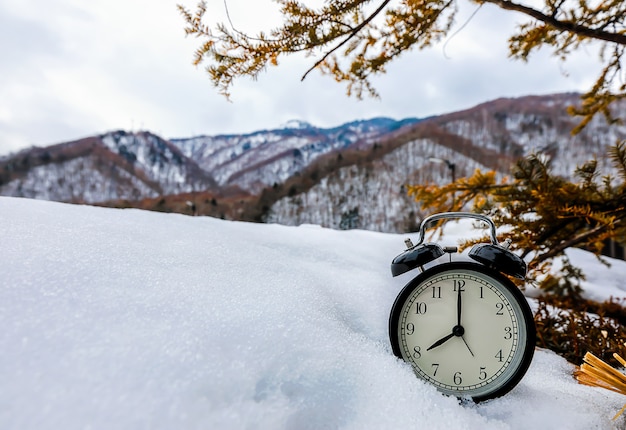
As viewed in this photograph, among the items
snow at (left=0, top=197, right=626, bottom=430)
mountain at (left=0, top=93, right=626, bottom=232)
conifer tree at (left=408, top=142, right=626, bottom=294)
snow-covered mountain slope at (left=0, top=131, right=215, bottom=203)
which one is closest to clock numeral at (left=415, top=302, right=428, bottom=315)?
snow at (left=0, top=197, right=626, bottom=430)

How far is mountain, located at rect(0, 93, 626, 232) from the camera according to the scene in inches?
1882

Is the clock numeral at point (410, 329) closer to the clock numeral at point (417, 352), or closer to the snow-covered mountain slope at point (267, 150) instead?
the clock numeral at point (417, 352)

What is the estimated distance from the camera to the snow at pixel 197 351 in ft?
2.08

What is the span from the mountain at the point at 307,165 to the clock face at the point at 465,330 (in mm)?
10505

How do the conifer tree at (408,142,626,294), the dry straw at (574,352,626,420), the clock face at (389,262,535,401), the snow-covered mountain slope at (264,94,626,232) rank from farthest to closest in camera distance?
1. the snow-covered mountain slope at (264,94,626,232)
2. the conifer tree at (408,142,626,294)
3. the clock face at (389,262,535,401)
4. the dry straw at (574,352,626,420)

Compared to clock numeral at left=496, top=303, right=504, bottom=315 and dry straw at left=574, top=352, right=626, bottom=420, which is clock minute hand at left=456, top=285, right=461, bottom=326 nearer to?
clock numeral at left=496, top=303, right=504, bottom=315

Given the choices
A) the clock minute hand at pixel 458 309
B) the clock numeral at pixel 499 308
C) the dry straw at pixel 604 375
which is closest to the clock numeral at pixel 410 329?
the clock minute hand at pixel 458 309

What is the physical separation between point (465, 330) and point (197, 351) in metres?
0.72

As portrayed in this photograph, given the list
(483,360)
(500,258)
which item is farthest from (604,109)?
(483,360)

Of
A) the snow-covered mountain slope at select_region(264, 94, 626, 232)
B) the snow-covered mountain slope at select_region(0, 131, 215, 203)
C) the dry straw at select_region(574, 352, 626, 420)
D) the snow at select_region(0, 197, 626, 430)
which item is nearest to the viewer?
the snow at select_region(0, 197, 626, 430)

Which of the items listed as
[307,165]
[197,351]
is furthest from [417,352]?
[307,165]

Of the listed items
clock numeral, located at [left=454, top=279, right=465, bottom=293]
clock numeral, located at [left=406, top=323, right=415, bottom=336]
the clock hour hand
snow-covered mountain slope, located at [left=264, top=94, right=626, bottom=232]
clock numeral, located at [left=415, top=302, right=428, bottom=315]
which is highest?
snow-covered mountain slope, located at [left=264, top=94, right=626, bottom=232]

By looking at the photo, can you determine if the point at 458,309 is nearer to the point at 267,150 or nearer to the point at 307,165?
the point at 307,165

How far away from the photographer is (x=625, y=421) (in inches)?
34.1
